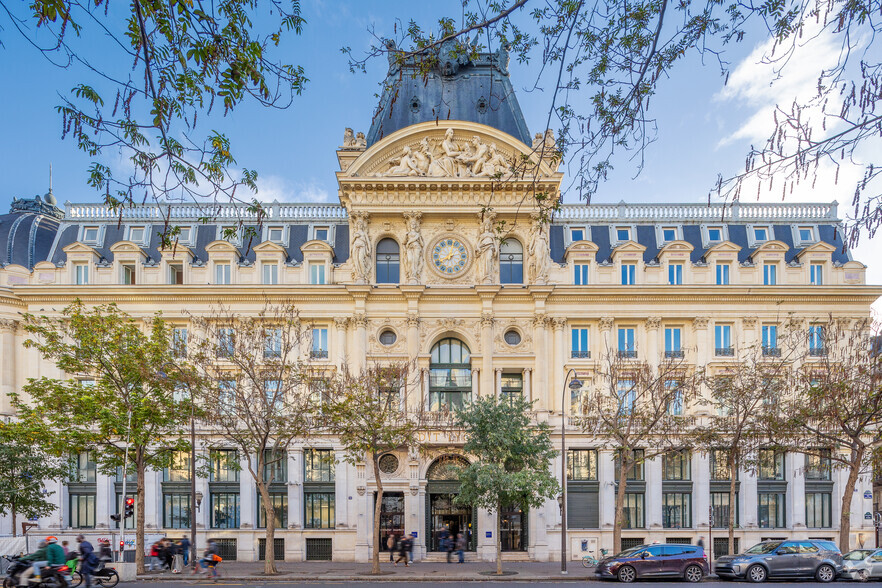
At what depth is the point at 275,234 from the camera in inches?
1937

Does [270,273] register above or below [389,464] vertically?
above

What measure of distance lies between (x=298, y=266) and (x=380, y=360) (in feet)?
25.5

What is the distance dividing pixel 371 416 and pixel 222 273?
1658 centimetres

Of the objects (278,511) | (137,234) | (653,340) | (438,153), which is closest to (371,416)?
(278,511)

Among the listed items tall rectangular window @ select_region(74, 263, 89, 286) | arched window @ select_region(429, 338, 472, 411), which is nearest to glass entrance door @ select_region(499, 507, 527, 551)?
arched window @ select_region(429, 338, 472, 411)

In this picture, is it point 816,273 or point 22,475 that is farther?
point 816,273

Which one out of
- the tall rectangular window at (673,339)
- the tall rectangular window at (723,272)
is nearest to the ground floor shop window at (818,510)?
the tall rectangular window at (673,339)

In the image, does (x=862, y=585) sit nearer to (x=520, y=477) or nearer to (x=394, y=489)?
(x=520, y=477)

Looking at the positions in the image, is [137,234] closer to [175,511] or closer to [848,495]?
[175,511]

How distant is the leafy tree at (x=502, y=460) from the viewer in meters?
34.8

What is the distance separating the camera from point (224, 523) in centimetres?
4381

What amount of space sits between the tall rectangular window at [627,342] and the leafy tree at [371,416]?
14093mm

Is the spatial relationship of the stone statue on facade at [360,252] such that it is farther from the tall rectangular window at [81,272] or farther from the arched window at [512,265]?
the tall rectangular window at [81,272]

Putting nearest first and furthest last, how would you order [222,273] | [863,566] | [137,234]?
[863,566], [222,273], [137,234]
